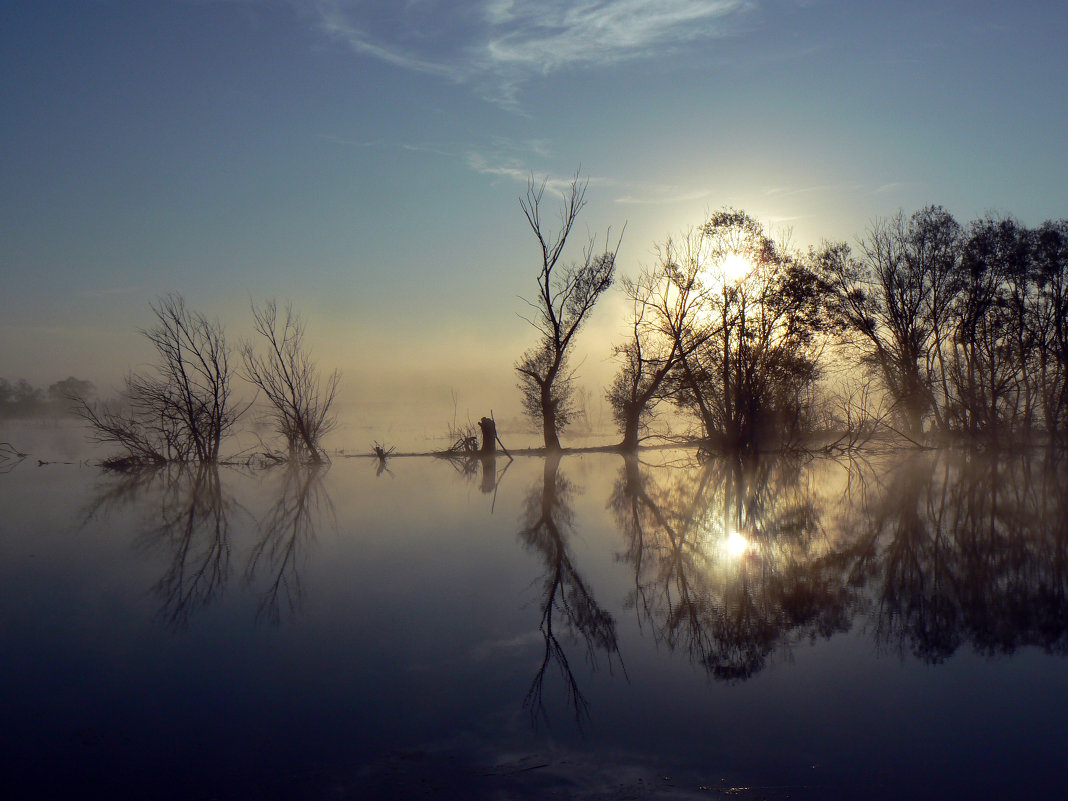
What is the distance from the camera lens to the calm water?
11.6 ft

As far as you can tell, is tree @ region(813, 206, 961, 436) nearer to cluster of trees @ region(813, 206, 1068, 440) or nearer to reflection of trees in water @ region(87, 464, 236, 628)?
cluster of trees @ region(813, 206, 1068, 440)

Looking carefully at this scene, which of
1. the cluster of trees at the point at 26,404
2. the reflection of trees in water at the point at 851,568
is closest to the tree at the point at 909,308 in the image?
the reflection of trees in water at the point at 851,568

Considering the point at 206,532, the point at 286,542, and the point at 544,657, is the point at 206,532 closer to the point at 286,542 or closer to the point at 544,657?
the point at 286,542

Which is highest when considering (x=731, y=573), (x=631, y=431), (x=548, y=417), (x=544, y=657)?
(x=548, y=417)

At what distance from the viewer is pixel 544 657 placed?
5172 mm

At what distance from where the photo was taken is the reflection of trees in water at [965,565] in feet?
18.0

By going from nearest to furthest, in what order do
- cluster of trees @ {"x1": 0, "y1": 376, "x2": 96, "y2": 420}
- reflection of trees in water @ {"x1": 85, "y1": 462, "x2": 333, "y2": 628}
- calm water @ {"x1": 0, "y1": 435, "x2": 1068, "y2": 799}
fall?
1. calm water @ {"x1": 0, "y1": 435, "x2": 1068, "y2": 799}
2. reflection of trees in water @ {"x1": 85, "y1": 462, "x2": 333, "y2": 628}
3. cluster of trees @ {"x1": 0, "y1": 376, "x2": 96, "y2": 420}

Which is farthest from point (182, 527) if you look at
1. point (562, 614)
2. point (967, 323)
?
point (967, 323)

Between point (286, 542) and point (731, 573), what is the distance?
5828mm

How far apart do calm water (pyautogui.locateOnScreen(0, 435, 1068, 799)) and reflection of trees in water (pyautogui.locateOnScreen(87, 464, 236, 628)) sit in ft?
0.24

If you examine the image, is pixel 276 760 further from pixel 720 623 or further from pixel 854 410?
pixel 854 410

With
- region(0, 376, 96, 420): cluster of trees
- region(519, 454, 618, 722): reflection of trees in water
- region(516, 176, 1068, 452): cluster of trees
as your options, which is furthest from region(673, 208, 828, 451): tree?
region(0, 376, 96, 420): cluster of trees

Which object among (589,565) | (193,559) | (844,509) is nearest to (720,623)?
(589,565)

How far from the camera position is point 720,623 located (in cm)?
576
